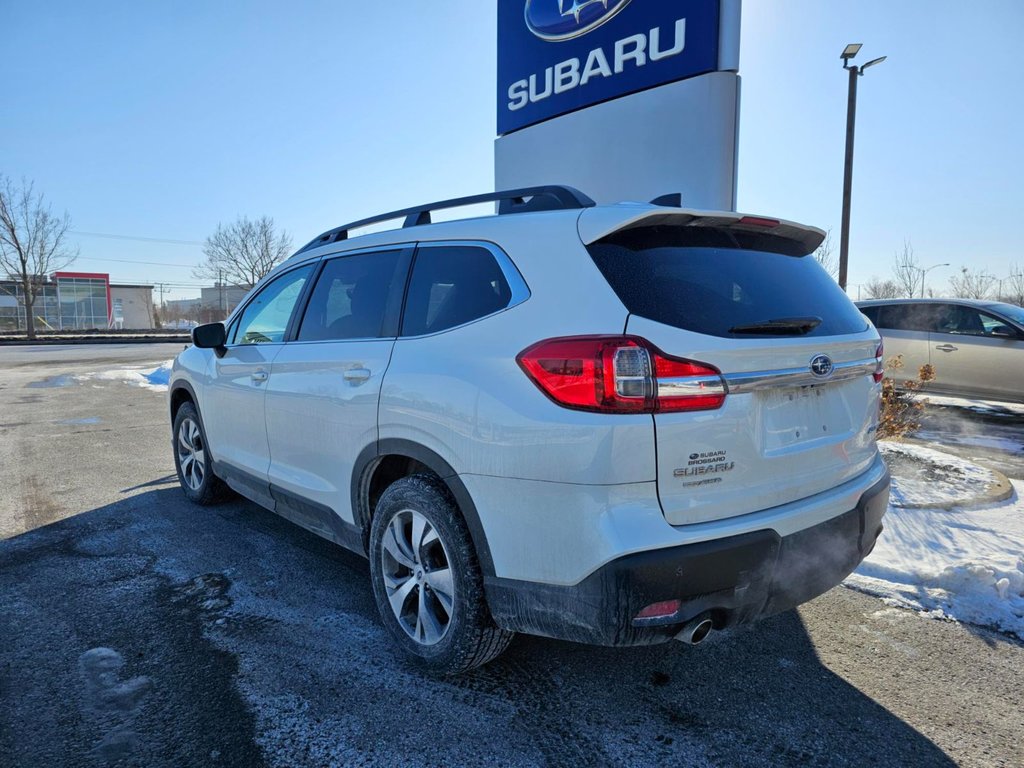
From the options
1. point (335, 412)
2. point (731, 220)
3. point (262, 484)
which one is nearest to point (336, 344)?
point (335, 412)

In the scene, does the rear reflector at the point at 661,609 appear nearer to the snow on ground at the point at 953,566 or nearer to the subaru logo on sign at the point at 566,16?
the snow on ground at the point at 953,566

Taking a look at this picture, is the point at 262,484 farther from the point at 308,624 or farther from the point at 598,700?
the point at 598,700

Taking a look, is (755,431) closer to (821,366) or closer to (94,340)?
(821,366)

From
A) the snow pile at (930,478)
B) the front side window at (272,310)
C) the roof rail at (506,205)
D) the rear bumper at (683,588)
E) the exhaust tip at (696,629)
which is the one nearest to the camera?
the rear bumper at (683,588)

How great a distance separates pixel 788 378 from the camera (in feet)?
7.32

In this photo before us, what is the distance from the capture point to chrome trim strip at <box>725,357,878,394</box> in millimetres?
2096

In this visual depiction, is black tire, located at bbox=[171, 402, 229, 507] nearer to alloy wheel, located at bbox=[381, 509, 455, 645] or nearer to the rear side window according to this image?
alloy wheel, located at bbox=[381, 509, 455, 645]

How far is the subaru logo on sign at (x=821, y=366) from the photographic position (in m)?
2.31

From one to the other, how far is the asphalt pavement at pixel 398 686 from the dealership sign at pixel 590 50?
219 inches

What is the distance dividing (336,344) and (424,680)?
1628mm

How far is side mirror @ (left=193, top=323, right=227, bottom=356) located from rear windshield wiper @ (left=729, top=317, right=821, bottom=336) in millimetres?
3570

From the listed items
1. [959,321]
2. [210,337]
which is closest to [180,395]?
[210,337]

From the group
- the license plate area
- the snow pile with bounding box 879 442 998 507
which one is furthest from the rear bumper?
the snow pile with bounding box 879 442 998 507

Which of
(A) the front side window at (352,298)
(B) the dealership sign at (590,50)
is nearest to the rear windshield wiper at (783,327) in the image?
(A) the front side window at (352,298)
